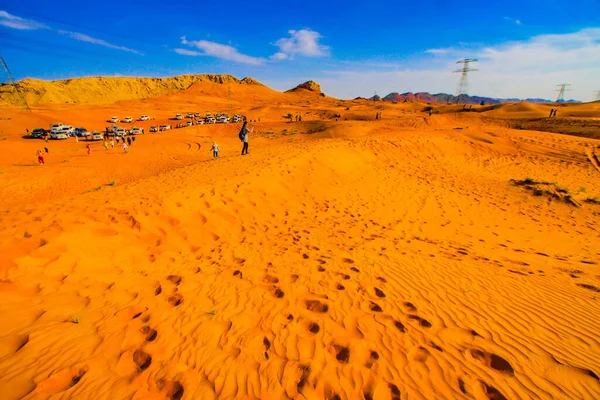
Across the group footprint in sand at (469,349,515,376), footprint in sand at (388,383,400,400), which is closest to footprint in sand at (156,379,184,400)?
footprint in sand at (388,383,400,400)

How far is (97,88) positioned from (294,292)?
11448 cm

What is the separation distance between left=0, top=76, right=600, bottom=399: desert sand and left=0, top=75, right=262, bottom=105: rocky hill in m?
92.2

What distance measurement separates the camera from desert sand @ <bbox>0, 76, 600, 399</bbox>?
124 inches

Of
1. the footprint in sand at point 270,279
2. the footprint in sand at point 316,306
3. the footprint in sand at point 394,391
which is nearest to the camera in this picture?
the footprint in sand at point 394,391

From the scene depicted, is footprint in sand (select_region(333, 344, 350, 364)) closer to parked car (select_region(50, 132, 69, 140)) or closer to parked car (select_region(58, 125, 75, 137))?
parked car (select_region(50, 132, 69, 140))

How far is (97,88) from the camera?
8850 centimetres

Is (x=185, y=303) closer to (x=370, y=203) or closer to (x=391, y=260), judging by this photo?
(x=391, y=260)

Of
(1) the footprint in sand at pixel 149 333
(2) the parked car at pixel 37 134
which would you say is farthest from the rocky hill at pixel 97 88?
(1) the footprint in sand at pixel 149 333

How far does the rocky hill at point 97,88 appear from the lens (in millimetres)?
70875

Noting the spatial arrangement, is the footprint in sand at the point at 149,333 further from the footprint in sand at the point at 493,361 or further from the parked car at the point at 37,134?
the parked car at the point at 37,134

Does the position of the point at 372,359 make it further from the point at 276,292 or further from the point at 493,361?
the point at 276,292

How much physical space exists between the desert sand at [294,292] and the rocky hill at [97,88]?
92238 millimetres


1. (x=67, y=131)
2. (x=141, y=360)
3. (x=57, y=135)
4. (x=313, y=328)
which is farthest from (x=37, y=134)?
(x=313, y=328)

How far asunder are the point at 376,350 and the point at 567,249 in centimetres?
→ 758
